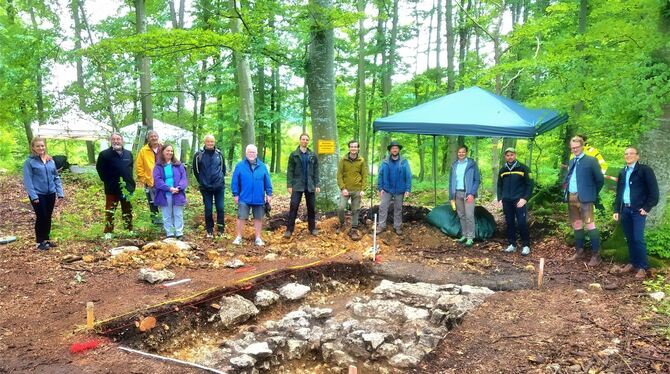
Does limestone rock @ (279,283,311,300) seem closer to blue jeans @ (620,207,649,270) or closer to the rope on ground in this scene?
the rope on ground

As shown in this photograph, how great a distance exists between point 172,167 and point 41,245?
203cm

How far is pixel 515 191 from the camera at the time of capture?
669 cm

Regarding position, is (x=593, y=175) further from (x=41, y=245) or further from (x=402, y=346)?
(x=41, y=245)

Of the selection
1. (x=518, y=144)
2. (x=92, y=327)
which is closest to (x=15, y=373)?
(x=92, y=327)

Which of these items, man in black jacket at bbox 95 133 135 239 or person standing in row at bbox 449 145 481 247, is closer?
man in black jacket at bbox 95 133 135 239

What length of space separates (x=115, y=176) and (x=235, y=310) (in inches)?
126

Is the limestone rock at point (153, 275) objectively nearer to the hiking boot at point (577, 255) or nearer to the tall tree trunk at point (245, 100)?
the tall tree trunk at point (245, 100)

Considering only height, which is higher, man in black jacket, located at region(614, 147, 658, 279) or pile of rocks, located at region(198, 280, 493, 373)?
man in black jacket, located at region(614, 147, 658, 279)

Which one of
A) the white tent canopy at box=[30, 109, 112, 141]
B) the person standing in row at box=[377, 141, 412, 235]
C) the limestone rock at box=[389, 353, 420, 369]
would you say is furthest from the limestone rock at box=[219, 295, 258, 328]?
the white tent canopy at box=[30, 109, 112, 141]

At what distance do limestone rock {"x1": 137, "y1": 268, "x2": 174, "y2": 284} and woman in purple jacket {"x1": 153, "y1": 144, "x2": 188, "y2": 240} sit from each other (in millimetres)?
1524

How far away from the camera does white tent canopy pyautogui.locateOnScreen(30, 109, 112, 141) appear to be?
35.4 ft

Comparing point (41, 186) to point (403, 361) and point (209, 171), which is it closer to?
point (209, 171)

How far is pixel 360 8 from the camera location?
14.5 metres

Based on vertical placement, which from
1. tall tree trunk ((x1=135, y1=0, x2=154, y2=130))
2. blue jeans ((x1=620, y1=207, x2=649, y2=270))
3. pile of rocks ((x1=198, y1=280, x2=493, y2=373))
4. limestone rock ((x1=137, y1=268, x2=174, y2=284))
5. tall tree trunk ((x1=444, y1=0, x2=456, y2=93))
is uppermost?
tall tree trunk ((x1=444, y1=0, x2=456, y2=93))
